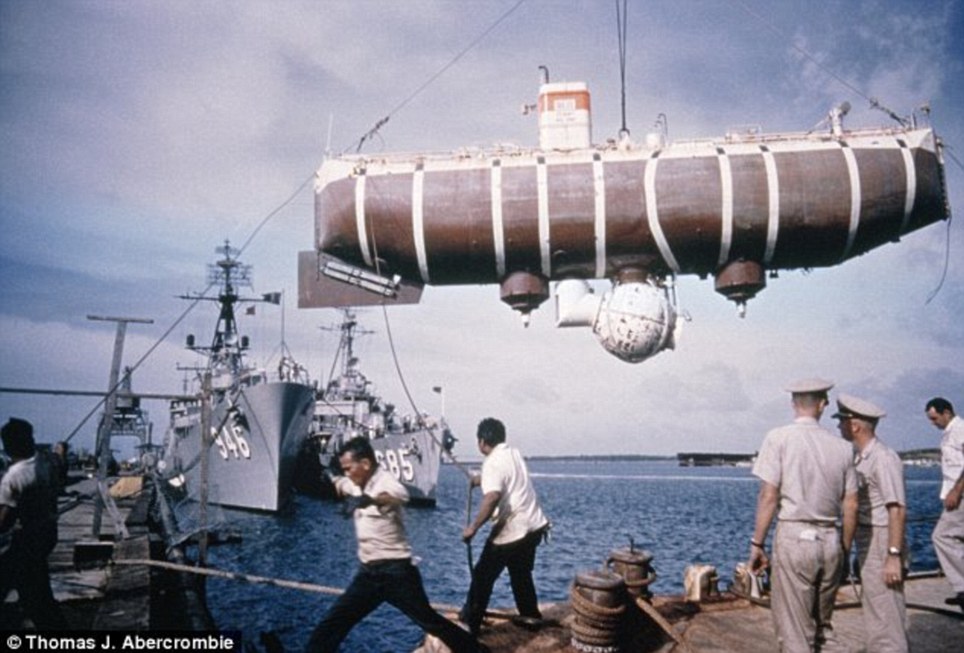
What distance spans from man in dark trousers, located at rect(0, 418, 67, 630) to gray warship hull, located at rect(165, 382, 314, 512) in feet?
76.6

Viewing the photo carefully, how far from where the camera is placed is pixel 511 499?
15.3 ft

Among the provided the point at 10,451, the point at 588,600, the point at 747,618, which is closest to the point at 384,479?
the point at 588,600

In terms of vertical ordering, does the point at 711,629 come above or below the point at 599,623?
below

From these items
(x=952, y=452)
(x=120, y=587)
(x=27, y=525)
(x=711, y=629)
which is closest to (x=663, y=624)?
(x=711, y=629)

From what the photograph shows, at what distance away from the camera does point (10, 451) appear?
15.8 ft

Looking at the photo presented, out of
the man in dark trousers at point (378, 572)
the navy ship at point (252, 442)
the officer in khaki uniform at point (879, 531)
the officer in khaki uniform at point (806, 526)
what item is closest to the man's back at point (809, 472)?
the officer in khaki uniform at point (806, 526)

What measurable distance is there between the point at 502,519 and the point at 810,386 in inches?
93.6

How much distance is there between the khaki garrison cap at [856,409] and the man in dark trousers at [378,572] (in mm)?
2965

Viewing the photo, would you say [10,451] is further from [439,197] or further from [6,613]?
[439,197]

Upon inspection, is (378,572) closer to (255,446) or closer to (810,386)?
(810,386)

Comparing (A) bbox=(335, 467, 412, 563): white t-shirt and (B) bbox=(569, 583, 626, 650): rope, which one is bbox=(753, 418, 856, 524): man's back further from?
(A) bbox=(335, 467, 412, 563): white t-shirt

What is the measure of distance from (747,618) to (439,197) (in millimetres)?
4806

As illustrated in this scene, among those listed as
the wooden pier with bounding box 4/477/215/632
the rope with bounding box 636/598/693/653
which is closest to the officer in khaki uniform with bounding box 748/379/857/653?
the rope with bounding box 636/598/693/653

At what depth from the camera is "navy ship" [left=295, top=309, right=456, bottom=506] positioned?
3547 centimetres
